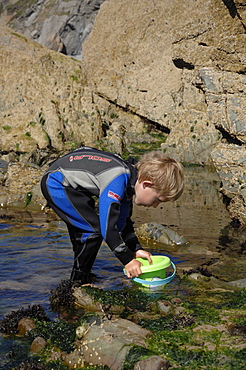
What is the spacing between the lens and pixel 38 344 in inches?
162

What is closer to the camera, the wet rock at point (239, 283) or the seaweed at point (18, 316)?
the seaweed at point (18, 316)

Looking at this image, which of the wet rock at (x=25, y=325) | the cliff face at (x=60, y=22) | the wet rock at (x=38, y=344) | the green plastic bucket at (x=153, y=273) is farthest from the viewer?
the cliff face at (x=60, y=22)

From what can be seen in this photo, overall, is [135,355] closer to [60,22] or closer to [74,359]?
[74,359]

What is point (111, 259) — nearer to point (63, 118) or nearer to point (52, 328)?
point (52, 328)

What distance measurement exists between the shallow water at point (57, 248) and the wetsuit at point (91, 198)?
2.48ft

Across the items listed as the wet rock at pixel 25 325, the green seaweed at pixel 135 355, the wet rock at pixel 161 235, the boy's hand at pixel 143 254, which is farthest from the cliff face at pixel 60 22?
the green seaweed at pixel 135 355

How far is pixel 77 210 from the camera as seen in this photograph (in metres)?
5.07

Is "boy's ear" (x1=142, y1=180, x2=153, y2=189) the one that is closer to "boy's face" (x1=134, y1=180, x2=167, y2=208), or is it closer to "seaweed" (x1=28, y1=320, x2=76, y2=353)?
"boy's face" (x1=134, y1=180, x2=167, y2=208)

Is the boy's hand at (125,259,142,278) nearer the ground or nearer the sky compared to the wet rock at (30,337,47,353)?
nearer the sky

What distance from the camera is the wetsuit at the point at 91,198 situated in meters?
4.62

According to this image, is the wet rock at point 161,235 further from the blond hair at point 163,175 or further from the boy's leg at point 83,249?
the blond hair at point 163,175

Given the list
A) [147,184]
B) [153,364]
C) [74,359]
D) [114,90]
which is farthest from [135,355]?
[114,90]

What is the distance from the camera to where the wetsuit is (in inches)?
182

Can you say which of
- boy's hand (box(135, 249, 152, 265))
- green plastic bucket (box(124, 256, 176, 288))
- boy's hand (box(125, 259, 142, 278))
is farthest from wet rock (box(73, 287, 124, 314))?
boy's hand (box(135, 249, 152, 265))
